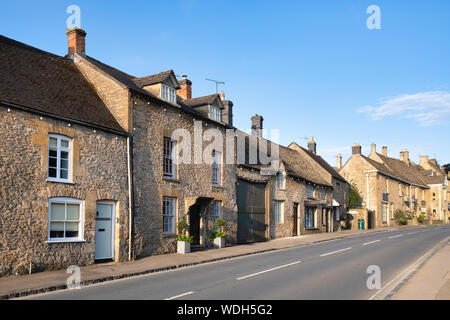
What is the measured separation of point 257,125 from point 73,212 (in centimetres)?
2109

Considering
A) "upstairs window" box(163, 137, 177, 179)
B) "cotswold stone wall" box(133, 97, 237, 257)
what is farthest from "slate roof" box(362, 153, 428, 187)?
"upstairs window" box(163, 137, 177, 179)

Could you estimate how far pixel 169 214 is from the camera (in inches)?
790

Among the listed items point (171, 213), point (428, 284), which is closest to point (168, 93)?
point (171, 213)

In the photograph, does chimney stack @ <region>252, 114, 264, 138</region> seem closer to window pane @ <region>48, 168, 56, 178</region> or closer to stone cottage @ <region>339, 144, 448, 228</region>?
stone cottage @ <region>339, 144, 448, 228</region>

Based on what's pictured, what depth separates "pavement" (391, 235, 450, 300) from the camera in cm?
958

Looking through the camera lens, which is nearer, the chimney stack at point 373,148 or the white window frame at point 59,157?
the white window frame at point 59,157

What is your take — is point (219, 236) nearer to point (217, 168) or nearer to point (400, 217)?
point (217, 168)

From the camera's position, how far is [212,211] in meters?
22.7

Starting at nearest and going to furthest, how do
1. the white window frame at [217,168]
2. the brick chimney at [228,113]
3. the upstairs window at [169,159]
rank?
the upstairs window at [169,159] → the white window frame at [217,168] → the brick chimney at [228,113]

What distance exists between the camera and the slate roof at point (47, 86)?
14906mm

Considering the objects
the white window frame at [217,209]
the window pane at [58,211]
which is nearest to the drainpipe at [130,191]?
the window pane at [58,211]

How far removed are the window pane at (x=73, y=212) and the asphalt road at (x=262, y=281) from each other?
12.4 feet

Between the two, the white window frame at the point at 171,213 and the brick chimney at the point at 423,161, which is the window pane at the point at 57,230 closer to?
the white window frame at the point at 171,213
